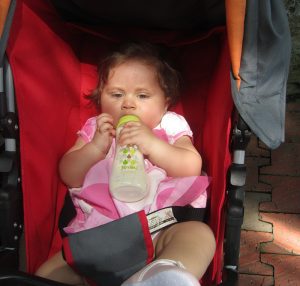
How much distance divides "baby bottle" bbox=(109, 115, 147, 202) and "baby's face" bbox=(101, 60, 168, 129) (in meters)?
0.22

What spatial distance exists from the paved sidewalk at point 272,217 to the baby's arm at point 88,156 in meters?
0.77

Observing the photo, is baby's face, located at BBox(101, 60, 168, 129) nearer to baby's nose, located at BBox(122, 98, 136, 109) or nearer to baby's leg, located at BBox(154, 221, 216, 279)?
baby's nose, located at BBox(122, 98, 136, 109)

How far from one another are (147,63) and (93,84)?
29cm

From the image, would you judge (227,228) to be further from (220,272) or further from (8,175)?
(8,175)

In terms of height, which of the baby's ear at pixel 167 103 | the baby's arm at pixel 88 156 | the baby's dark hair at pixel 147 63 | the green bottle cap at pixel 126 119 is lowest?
the baby's arm at pixel 88 156

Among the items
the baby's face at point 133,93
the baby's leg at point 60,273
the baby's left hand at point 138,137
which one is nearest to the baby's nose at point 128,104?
the baby's face at point 133,93

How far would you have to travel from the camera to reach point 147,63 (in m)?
1.94

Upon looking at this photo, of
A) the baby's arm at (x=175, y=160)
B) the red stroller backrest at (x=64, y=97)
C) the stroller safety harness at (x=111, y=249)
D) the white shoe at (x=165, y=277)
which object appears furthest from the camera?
the baby's arm at (x=175, y=160)

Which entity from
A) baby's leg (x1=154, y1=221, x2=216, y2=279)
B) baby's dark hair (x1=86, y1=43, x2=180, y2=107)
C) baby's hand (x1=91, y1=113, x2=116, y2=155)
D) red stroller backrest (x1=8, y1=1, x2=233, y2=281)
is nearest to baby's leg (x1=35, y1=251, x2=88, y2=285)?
red stroller backrest (x1=8, y1=1, x2=233, y2=281)

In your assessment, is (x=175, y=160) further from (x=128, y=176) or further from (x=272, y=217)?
(x=272, y=217)

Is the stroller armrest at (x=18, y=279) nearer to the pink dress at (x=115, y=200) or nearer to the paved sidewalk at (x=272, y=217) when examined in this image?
the pink dress at (x=115, y=200)

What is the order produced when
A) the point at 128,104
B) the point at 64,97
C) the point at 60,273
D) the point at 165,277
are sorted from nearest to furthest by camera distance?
the point at 165,277, the point at 60,273, the point at 128,104, the point at 64,97

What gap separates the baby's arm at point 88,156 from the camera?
182 cm

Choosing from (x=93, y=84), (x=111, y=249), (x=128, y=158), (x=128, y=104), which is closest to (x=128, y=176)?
(x=128, y=158)
